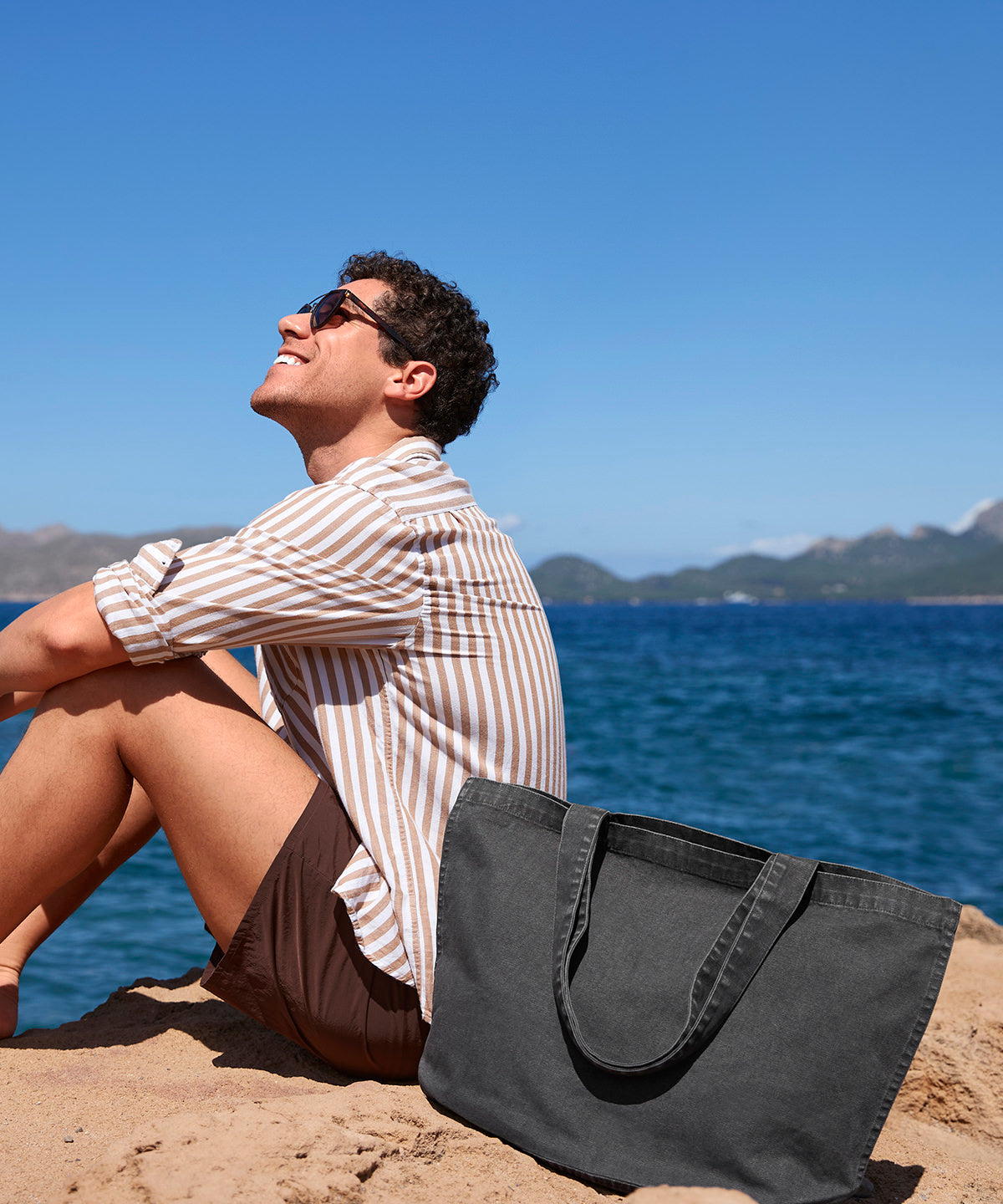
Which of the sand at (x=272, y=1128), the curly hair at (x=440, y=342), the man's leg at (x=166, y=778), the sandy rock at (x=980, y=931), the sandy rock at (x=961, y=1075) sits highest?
the curly hair at (x=440, y=342)

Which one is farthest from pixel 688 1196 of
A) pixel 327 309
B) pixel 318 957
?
pixel 327 309

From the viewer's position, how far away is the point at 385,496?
203cm

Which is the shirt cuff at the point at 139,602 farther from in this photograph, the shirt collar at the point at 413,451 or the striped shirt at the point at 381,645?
the shirt collar at the point at 413,451

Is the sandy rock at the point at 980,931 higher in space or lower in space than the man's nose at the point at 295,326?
lower

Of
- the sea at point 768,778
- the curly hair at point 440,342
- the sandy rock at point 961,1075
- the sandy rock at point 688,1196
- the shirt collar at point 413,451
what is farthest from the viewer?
the sea at point 768,778

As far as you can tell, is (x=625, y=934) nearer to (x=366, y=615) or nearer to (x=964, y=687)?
(x=366, y=615)

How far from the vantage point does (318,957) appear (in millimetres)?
1935

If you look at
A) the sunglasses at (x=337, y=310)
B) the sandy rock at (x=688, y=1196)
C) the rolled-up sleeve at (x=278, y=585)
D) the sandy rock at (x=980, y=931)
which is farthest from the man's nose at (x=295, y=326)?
the sandy rock at (x=980, y=931)

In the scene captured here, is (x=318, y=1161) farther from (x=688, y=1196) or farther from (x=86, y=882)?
(x=86, y=882)

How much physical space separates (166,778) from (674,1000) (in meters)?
1.03

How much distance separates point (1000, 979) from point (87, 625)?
116 inches

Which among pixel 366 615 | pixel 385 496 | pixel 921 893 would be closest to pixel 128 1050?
pixel 366 615

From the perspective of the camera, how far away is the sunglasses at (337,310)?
258cm

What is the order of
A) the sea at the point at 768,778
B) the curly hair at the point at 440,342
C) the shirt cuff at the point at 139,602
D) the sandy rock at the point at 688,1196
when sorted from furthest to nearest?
the sea at the point at 768,778 → the curly hair at the point at 440,342 → the shirt cuff at the point at 139,602 → the sandy rock at the point at 688,1196
